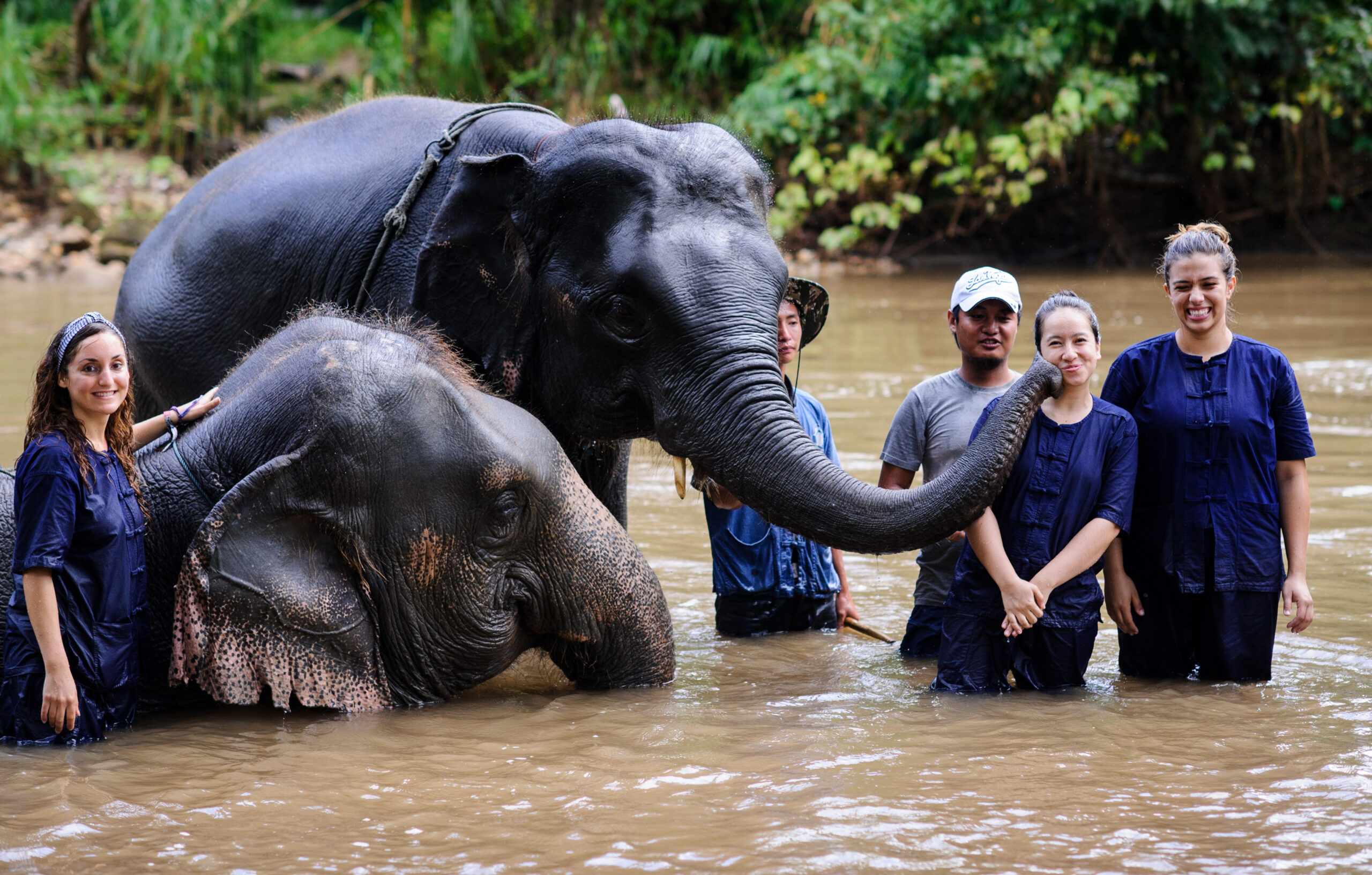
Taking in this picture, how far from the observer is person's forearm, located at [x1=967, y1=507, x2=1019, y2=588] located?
4.01m

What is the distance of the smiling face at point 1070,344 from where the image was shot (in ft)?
13.4

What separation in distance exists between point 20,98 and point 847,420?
14141mm

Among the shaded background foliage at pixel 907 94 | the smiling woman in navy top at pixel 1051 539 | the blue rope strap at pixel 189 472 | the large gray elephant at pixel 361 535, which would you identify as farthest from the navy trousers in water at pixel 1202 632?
the shaded background foliage at pixel 907 94

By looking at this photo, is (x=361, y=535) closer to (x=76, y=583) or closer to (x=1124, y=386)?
(x=76, y=583)

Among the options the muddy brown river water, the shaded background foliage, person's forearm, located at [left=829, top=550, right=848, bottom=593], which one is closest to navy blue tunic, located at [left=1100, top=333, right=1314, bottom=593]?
the muddy brown river water

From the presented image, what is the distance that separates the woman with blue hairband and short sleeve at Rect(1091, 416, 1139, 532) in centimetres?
260

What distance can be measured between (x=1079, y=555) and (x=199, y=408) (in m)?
2.46

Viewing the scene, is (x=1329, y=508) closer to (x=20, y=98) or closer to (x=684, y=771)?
(x=684, y=771)

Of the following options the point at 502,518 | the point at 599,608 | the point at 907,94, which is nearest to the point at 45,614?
the point at 502,518

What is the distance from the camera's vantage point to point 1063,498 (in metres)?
4.11

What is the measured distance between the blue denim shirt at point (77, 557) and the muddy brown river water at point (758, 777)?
0.76 ft

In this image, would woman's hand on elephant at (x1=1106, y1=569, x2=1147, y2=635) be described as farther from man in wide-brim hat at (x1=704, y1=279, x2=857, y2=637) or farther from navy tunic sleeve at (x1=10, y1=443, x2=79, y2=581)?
navy tunic sleeve at (x1=10, y1=443, x2=79, y2=581)

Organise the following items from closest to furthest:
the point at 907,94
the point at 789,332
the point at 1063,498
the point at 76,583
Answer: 1. the point at 76,583
2. the point at 1063,498
3. the point at 789,332
4. the point at 907,94

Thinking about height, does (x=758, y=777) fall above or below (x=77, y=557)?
below
